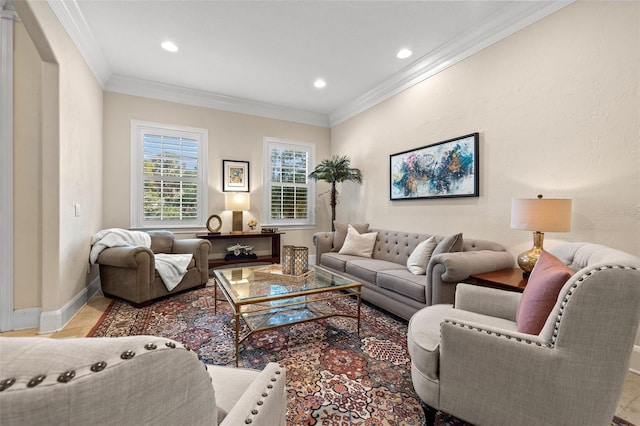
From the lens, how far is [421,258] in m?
2.88

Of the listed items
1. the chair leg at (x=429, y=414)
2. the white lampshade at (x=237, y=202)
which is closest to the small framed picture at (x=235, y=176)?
the white lampshade at (x=237, y=202)

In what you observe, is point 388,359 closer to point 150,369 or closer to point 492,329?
point 492,329

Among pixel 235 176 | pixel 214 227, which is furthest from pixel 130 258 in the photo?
pixel 235 176

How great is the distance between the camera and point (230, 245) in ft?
15.4

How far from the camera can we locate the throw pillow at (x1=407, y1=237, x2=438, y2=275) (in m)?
2.83

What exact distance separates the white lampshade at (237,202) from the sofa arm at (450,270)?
3.17m

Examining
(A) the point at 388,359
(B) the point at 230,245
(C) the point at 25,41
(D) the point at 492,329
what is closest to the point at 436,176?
(A) the point at 388,359

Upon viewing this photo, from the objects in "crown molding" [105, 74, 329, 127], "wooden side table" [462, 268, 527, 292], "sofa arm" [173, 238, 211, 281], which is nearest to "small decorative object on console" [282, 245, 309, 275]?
"wooden side table" [462, 268, 527, 292]

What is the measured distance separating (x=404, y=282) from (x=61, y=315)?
10.4 ft

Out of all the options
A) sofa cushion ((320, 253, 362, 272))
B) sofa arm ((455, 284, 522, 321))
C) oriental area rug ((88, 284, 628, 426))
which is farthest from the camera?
sofa cushion ((320, 253, 362, 272))

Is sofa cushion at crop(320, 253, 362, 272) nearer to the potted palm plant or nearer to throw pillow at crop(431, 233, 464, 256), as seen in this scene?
throw pillow at crop(431, 233, 464, 256)

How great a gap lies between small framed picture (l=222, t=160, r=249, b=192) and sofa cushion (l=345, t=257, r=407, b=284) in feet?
8.03

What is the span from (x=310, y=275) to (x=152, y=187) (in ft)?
10.2

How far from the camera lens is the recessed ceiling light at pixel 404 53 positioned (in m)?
3.25
